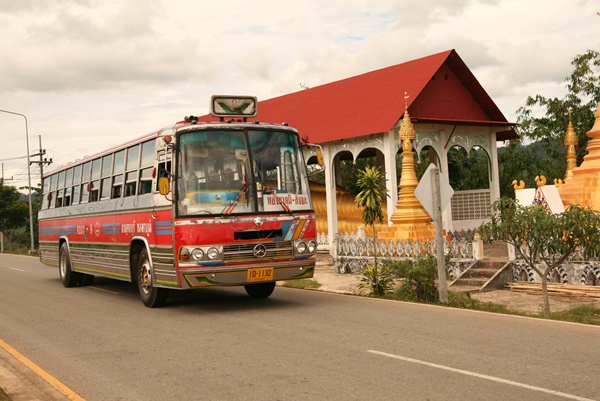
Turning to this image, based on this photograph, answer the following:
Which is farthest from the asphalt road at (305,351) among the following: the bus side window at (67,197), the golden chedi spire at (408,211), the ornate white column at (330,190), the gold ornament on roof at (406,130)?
the ornate white column at (330,190)

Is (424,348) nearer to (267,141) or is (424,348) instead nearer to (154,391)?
(154,391)

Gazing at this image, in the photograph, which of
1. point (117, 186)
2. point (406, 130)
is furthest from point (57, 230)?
point (406, 130)

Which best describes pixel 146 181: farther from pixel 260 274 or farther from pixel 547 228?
pixel 547 228

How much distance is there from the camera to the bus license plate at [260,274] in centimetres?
1152

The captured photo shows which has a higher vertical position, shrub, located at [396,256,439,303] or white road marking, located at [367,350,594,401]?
shrub, located at [396,256,439,303]

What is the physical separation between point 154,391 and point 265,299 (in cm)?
722

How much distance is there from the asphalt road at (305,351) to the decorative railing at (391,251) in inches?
167

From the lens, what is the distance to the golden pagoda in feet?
59.6

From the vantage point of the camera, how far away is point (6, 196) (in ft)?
192

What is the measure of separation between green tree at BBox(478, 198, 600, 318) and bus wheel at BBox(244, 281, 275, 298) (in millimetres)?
4529

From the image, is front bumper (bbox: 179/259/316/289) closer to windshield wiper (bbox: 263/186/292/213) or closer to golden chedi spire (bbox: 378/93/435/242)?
windshield wiper (bbox: 263/186/292/213)

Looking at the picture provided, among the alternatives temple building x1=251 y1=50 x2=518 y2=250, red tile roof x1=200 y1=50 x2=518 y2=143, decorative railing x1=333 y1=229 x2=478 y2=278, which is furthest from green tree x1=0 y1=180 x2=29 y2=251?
decorative railing x1=333 y1=229 x2=478 y2=278

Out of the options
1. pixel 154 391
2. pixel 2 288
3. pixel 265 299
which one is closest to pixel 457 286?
pixel 265 299

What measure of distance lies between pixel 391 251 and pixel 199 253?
28.8ft
